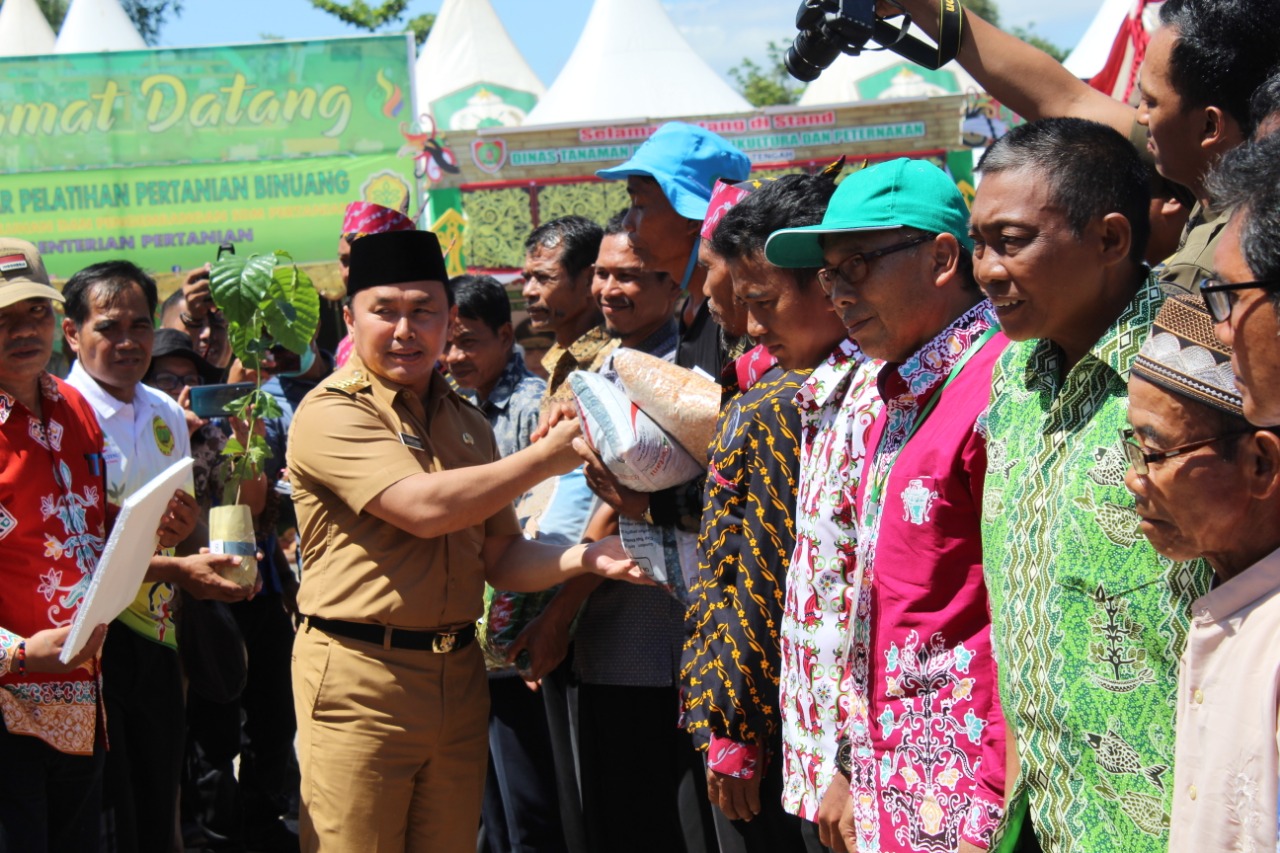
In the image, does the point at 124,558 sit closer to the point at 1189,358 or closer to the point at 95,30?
the point at 1189,358

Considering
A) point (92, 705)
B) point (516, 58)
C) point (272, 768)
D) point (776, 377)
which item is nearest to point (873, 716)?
point (776, 377)

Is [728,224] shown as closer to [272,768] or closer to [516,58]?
[272,768]

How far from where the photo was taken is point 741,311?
10.2 ft

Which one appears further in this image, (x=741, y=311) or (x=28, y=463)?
(x=28, y=463)

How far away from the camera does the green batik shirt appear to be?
1783mm

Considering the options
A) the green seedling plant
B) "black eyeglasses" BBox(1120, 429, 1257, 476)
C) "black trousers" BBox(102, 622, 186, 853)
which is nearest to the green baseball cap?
"black eyeglasses" BBox(1120, 429, 1257, 476)

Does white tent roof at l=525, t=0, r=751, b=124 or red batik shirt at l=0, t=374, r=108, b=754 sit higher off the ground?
white tent roof at l=525, t=0, r=751, b=124

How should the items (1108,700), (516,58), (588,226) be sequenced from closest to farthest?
1. (1108,700)
2. (588,226)
3. (516,58)

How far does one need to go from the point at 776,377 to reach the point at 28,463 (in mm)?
2179

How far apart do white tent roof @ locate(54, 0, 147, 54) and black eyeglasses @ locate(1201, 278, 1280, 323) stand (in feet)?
67.0

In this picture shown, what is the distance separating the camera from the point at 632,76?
1719cm

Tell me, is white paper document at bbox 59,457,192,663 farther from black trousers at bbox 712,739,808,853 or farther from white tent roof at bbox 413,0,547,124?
white tent roof at bbox 413,0,547,124

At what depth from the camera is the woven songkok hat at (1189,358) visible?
155cm

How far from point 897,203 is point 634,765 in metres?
1.94
